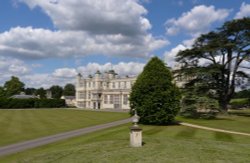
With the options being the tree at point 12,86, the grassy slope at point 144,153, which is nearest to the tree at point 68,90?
the tree at point 12,86

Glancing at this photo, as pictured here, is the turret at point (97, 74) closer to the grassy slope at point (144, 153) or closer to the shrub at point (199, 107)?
the shrub at point (199, 107)

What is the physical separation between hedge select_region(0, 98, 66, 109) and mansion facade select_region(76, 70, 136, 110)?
7862 mm

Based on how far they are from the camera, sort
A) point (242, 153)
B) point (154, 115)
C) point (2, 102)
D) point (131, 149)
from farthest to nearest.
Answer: point (2, 102), point (154, 115), point (131, 149), point (242, 153)

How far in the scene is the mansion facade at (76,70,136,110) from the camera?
76.2m

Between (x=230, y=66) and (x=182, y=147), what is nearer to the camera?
(x=182, y=147)

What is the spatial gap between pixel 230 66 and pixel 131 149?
31674mm

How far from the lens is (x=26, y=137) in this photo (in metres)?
21.0

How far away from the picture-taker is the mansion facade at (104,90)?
76.2 metres

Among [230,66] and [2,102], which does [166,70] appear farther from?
[2,102]

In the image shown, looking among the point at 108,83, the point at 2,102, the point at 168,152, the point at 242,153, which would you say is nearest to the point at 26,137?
the point at 168,152

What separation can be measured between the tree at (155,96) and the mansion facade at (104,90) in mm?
43330

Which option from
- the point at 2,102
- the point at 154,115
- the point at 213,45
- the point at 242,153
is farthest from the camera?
the point at 2,102

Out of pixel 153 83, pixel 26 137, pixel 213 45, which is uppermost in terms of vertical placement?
pixel 213 45

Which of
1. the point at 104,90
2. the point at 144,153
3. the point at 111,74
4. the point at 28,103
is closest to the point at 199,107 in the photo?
the point at 144,153
